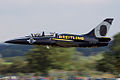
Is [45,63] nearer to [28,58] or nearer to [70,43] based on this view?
[28,58]

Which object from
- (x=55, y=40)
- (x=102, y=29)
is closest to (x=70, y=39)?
(x=55, y=40)

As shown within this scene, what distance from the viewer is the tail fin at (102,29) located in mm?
32438

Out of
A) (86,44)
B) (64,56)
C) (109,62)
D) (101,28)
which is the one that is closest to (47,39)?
(86,44)

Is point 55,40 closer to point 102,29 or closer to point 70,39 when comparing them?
point 70,39

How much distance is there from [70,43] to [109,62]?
43.9m

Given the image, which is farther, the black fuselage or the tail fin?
the tail fin

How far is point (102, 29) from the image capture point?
32.8 m

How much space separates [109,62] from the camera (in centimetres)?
7250

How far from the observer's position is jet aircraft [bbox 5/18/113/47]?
99.6 ft

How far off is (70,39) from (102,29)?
478cm

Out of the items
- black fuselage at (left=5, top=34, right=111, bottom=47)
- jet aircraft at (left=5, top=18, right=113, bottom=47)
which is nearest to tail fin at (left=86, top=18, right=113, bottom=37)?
jet aircraft at (left=5, top=18, right=113, bottom=47)

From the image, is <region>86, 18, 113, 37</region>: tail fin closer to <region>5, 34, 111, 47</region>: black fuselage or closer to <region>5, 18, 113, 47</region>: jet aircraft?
<region>5, 18, 113, 47</region>: jet aircraft

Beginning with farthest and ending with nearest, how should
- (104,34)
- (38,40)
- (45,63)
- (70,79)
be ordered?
(45,63) → (70,79) → (104,34) → (38,40)

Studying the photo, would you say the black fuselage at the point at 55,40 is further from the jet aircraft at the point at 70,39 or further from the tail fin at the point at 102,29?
the tail fin at the point at 102,29
